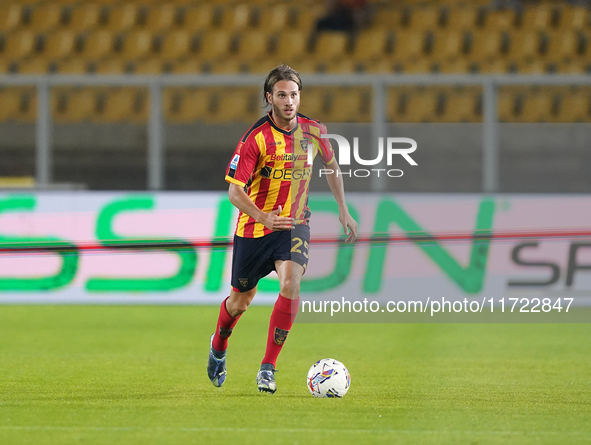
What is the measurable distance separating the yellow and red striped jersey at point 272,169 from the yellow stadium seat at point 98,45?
329 inches

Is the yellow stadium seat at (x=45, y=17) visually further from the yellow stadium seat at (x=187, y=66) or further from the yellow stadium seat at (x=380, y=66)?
the yellow stadium seat at (x=380, y=66)

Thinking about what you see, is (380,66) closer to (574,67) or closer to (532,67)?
(532,67)

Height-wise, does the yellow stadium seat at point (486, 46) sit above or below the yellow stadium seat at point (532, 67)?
above

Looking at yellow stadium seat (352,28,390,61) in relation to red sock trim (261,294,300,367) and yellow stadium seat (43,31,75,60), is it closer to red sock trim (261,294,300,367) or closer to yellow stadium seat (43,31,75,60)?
yellow stadium seat (43,31,75,60)

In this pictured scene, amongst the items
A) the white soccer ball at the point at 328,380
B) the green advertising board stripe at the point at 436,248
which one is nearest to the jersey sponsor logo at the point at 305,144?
the white soccer ball at the point at 328,380

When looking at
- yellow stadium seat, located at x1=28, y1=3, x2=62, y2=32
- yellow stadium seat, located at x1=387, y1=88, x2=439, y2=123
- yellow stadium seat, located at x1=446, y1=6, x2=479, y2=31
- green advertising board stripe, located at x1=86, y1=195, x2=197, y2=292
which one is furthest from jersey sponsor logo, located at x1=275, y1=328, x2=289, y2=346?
yellow stadium seat, located at x1=28, y1=3, x2=62, y2=32

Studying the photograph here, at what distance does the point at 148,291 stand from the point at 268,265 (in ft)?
14.8

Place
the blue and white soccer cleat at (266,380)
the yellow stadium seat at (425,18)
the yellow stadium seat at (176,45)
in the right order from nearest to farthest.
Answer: the blue and white soccer cleat at (266,380) → the yellow stadium seat at (176,45) → the yellow stadium seat at (425,18)

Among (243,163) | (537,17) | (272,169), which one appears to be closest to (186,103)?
(272,169)

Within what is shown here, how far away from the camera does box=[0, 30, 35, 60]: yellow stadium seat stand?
13539 mm

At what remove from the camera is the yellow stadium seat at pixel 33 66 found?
Result: 13.2 m

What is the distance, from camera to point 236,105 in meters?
10.3

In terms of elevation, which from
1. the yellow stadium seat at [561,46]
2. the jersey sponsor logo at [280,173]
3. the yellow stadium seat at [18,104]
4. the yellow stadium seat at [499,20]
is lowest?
the jersey sponsor logo at [280,173]

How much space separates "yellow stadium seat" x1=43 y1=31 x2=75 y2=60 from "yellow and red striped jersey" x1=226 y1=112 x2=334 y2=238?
8538mm
